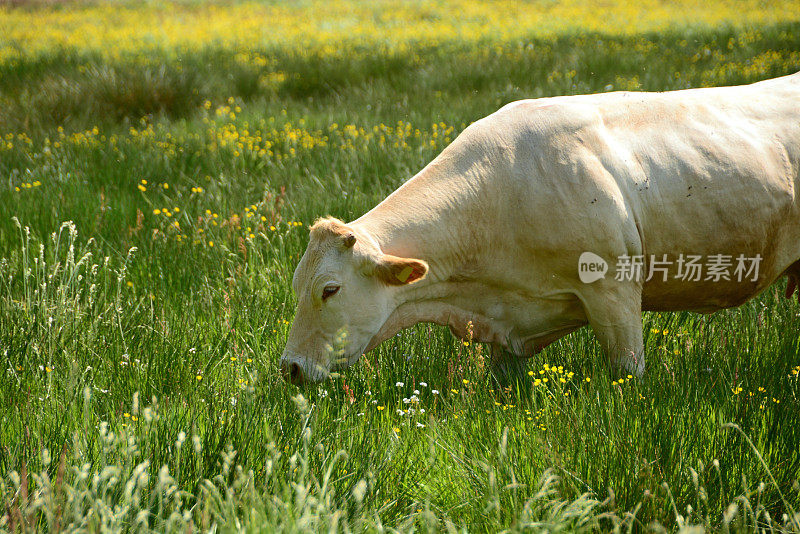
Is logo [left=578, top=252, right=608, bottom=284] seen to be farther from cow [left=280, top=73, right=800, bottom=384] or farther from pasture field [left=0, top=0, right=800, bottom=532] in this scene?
pasture field [left=0, top=0, right=800, bottom=532]

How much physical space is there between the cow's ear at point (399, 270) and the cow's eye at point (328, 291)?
7.5 inches

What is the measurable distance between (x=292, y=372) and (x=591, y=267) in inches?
57.5

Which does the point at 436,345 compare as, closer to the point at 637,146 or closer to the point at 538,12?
the point at 637,146

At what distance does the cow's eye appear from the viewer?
12.3 feet

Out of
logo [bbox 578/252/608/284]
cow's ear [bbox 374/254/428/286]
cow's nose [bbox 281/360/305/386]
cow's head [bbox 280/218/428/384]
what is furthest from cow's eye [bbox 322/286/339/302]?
logo [bbox 578/252/608/284]

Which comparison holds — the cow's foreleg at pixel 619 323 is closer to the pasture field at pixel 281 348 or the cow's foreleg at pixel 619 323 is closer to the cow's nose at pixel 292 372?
the pasture field at pixel 281 348

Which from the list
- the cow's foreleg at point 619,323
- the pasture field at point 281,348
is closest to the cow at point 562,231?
→ the cow's foreleg at point 619,323

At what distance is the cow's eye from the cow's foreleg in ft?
3.90

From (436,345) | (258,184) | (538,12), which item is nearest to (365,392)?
(436,345)

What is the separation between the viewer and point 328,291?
3.76 m

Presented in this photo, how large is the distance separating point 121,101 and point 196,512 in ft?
29.8

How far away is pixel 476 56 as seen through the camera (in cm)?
1260

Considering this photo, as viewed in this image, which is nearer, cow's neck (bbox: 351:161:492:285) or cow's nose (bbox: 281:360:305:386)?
cow's nose (bbox: 281:360:305:386)

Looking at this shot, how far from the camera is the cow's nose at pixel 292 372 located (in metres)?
3.82
